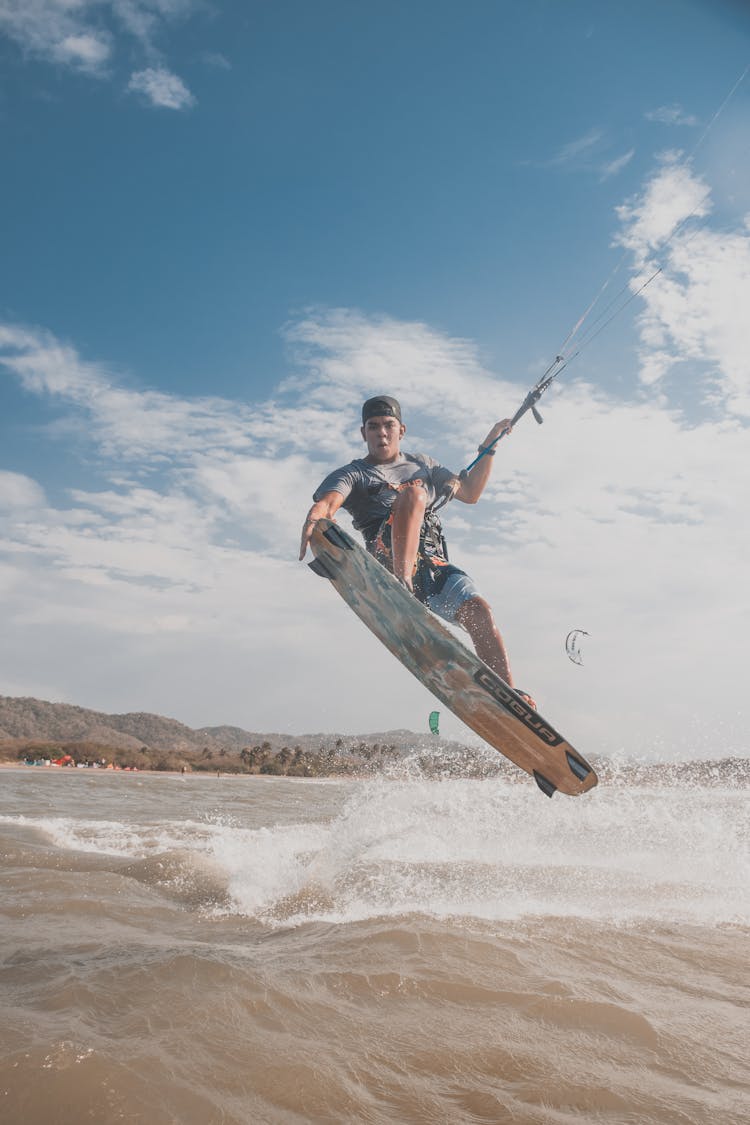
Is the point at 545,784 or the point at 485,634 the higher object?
the point at 485,634

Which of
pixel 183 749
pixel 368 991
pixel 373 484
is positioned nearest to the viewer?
pixel 368 991

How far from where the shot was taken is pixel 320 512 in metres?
5.75

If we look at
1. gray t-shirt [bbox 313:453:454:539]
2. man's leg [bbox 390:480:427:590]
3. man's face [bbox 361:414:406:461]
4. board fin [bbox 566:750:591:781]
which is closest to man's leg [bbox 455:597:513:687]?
man's leg [bbox 390:480:427:590]

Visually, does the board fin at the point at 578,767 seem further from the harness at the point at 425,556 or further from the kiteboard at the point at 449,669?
the harness at the point at 425,556

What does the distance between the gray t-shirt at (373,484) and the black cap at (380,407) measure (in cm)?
43

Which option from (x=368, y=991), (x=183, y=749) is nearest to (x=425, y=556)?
(x=368, y=991)

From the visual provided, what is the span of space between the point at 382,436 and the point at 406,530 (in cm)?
107

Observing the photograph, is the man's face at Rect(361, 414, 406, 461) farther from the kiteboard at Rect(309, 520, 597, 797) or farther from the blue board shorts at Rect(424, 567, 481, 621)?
the blue board shorts at Rect(424, 567, 481, 621)

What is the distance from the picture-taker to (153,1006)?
97.0 inches

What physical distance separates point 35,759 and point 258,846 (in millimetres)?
40944

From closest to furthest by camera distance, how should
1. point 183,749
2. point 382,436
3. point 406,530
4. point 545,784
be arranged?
point 545,784, point 406,530, point 382,436, point 183,749

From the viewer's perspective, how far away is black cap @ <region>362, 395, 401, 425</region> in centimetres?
622

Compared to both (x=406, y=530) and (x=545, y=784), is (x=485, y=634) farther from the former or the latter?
(x=545, y=784)

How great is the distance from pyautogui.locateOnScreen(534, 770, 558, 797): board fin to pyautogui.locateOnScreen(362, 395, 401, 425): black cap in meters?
3.51
